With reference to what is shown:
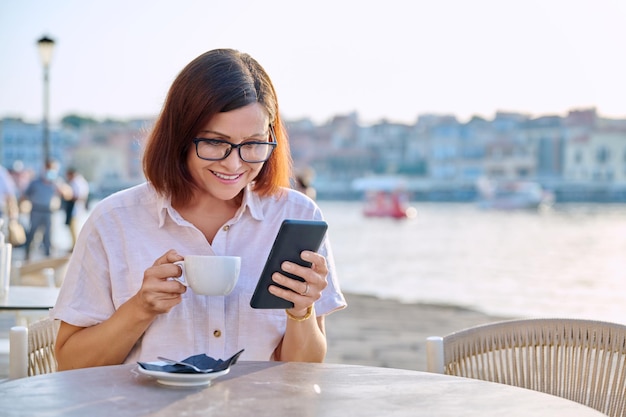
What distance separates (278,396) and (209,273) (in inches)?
9.1

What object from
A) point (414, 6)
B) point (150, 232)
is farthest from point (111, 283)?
point (414, 6)

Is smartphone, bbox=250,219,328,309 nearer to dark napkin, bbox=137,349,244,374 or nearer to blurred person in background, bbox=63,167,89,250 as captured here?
dark napkin, bbox=137,349,244,374

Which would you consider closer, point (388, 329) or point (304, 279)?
point (304, 279)

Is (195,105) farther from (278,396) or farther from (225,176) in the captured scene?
(278,396)

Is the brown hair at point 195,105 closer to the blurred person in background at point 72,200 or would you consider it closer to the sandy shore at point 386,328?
the sandy shore at point 386,328

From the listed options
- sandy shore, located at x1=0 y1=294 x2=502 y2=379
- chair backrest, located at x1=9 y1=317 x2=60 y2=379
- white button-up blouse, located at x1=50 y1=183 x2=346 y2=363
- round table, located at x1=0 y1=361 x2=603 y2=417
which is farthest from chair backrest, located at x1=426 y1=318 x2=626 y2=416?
sandy shore, located at x1=0 y1=294 x2=502 y2=379

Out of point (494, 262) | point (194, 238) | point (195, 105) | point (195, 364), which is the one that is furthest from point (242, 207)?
point (494, 262)

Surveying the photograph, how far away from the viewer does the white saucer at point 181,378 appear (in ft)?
3.37

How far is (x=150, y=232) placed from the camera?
4.59 feet

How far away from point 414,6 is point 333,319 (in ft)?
200

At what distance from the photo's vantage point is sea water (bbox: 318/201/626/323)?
10641mm

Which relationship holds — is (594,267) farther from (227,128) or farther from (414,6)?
(414,6)

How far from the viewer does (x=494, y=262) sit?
837 inches

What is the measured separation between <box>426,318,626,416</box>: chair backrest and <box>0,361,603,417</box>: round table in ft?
1.00
